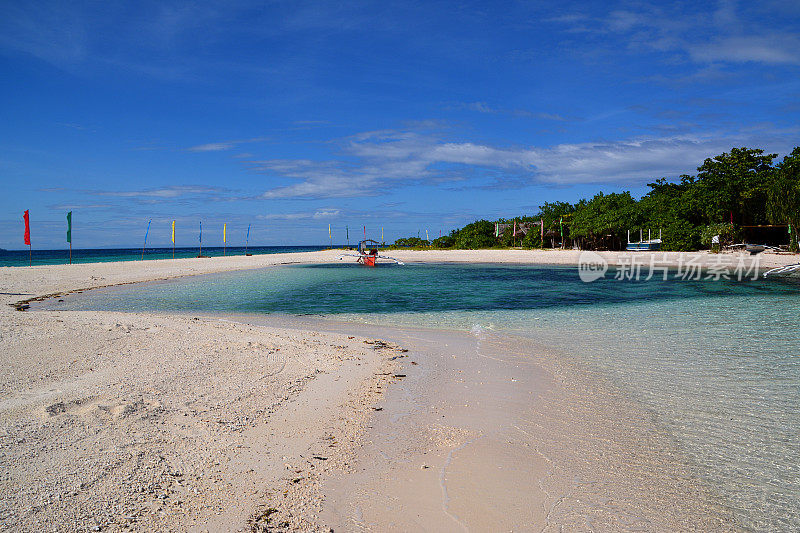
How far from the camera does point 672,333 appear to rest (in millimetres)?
10328

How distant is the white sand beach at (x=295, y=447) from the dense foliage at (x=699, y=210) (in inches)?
1602

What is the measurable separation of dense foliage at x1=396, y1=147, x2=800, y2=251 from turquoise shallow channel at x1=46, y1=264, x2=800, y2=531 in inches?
668

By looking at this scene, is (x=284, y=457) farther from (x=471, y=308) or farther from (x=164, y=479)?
(x=471, y=308)

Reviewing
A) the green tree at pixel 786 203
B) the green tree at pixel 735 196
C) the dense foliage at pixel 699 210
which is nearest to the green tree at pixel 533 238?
the dense foliage at pixel 699 210

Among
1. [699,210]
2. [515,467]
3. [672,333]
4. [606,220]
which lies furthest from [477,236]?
[515,467]

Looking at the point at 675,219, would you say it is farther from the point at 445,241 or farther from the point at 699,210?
the point at 445,241

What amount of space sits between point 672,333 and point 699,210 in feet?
131

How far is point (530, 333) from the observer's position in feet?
34.3

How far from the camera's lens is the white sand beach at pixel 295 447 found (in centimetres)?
307

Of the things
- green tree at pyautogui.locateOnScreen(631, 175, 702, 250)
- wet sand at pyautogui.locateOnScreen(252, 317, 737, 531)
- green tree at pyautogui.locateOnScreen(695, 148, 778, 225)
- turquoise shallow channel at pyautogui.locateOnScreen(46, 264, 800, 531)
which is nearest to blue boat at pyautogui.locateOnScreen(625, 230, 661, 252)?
green tree at pyautogui.locateOnScreen(631, 175, 702, 250)

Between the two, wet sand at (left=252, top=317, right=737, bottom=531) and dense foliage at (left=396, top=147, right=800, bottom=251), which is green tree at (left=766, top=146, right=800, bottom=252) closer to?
dense foliage at (left=396, top=147, right=800, bottom=251)

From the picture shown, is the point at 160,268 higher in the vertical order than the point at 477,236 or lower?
lower

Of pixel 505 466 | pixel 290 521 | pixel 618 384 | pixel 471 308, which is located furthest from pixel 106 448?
pixel 471 308

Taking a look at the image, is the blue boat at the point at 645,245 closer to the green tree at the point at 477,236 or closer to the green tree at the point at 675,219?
the green tree at the point at 675,219
